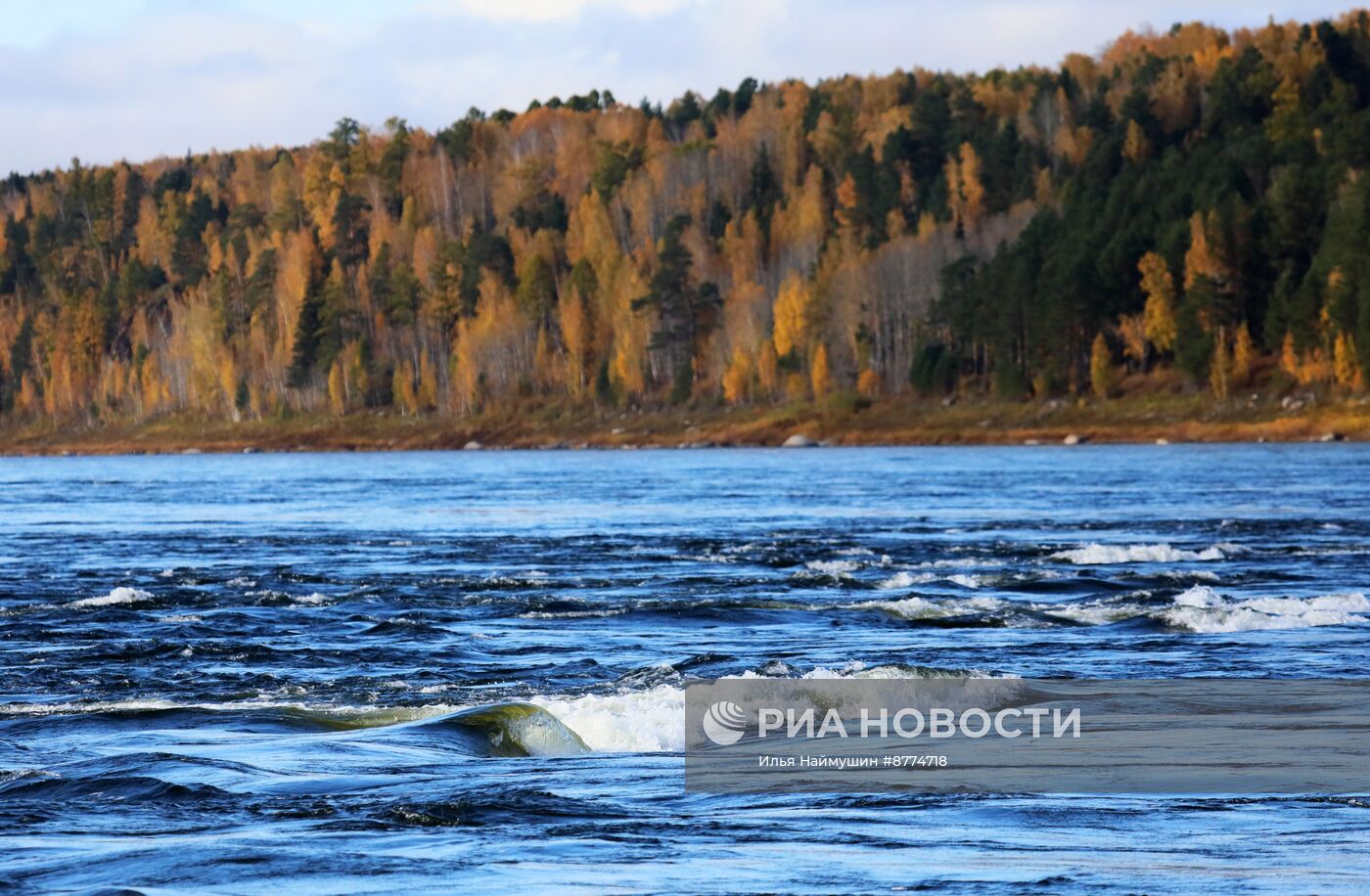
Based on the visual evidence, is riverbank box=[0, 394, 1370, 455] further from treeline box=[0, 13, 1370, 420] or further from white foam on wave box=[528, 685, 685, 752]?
white foam on wave box=[528, 685, 685, 752]

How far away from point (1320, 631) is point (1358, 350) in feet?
331

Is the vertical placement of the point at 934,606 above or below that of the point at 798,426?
above

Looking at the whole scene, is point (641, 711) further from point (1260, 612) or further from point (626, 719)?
point (1260, 612)

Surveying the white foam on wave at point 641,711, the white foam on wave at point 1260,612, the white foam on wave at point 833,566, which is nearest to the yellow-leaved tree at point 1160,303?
the white foam on wave at point 833,566

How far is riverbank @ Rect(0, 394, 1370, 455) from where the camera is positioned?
116 meters

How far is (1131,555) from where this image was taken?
31141 mm

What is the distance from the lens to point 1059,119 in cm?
17625

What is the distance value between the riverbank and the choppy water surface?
228 feet

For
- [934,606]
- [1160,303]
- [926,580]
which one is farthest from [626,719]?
[1160,303]

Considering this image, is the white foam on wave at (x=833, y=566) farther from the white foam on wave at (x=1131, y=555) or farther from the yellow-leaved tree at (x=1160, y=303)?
the yellow-leaved tree at (x=1160, y=303)

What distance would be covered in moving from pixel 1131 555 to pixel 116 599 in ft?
55.7

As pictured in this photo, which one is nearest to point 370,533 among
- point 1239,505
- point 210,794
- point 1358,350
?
point 1239,505

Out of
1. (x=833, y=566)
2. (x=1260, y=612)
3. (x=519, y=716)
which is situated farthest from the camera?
(x=833, y=566)

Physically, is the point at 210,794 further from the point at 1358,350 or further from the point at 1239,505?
the point at 1358,350
